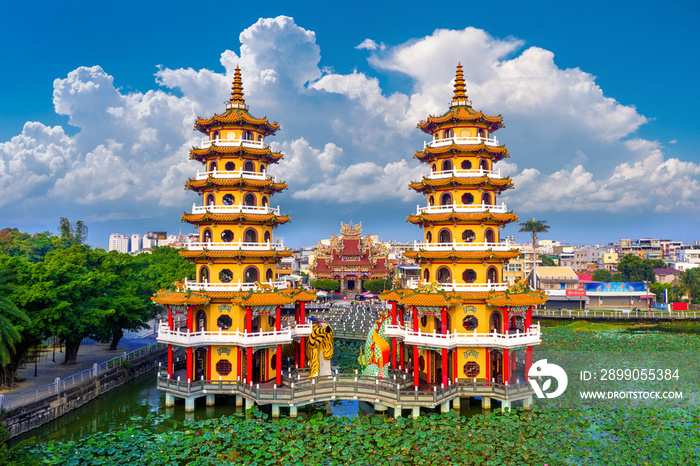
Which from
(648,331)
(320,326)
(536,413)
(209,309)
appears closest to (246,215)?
(209,309)

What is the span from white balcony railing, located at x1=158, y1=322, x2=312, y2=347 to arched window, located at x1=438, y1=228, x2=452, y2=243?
9.97 m

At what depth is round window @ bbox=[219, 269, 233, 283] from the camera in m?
27.6

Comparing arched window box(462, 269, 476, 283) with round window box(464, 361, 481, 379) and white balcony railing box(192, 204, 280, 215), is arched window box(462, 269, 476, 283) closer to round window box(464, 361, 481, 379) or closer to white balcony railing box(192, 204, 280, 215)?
round window box(464, 361, 481, 379)

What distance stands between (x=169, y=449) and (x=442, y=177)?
64.2ft

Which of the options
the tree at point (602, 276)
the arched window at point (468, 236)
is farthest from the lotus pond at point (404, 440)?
the tree at point (602, 276)

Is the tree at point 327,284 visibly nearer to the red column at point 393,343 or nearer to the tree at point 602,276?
the red column at point 393,343

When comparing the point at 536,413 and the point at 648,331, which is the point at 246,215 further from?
the point at 648,331

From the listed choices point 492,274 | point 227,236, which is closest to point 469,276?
point 492,274

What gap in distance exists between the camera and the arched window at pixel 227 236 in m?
28.1

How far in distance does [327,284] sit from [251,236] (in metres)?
45.9

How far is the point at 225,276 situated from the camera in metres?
27.7

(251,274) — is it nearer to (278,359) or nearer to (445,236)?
(278,359)

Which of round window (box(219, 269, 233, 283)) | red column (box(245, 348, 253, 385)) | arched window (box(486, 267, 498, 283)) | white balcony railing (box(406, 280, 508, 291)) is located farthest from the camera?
round window (box(219, 269, 233, 283))

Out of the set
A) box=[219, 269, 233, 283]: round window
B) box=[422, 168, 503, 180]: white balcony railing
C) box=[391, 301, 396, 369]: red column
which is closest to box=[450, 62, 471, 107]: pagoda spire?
box=[422, 168, 503, 180]: white balcony railing
